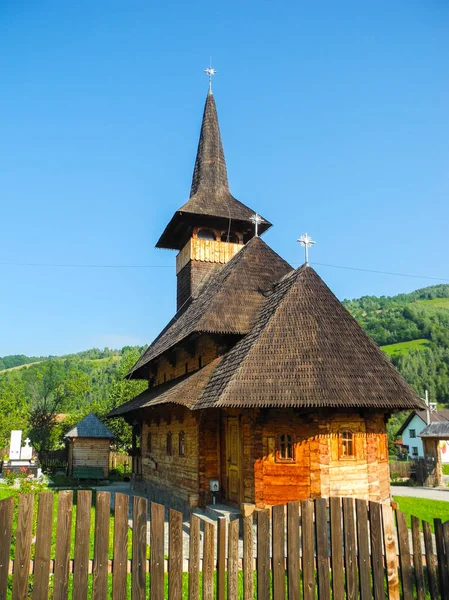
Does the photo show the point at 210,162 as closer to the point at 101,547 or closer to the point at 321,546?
the point at 321,546

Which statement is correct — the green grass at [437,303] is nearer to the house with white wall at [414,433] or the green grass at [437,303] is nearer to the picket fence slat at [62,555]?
the house with white wall at [414,433]

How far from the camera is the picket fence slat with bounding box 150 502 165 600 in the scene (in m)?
3.60

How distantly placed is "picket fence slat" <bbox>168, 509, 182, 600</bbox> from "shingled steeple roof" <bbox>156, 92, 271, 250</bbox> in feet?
56.6

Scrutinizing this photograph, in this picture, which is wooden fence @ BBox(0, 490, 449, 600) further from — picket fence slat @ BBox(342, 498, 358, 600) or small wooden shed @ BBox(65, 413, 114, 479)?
small wooden shed @ BBox(65, 413, 114, 479)

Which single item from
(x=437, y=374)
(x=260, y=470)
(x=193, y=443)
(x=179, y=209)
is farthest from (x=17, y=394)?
(x=437, y=374)

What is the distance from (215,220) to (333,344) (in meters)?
10.7

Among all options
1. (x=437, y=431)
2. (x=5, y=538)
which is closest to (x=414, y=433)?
(x=437, y=431)

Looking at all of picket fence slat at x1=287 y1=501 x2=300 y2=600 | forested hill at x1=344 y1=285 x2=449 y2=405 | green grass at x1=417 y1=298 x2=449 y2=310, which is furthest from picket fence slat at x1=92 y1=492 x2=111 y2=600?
green grass at x1=417 y1=298 x2=449 y2=310

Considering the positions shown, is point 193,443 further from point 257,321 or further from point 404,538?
point 404,538

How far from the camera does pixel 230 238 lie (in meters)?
21.5

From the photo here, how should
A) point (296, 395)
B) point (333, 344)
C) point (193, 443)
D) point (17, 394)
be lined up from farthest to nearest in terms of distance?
1. point (17, 394)
2. point (193, 443)
3. point (333, 344)
4. point (296, 395)

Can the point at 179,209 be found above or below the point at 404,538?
above

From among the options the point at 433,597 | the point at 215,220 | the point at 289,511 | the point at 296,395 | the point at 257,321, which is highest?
the point at 215,220

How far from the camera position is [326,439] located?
35.0ft
